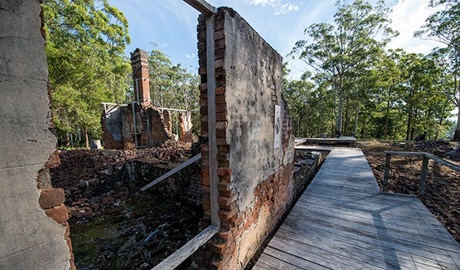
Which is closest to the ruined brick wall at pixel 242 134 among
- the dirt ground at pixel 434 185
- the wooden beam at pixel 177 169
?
the wooden beam at pixel 177 169

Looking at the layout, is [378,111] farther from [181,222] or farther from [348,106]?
[181,222]

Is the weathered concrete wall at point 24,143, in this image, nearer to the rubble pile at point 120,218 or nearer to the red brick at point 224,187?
the red brick at point 224,187

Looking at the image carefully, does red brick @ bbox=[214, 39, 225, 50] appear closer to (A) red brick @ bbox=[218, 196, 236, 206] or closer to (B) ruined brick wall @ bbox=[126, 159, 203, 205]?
(A) red brick @ bbox=[218, 196, 236, 206]

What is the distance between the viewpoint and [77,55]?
10180 mm

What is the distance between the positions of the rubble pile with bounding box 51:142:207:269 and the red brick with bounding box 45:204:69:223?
1.33 meters

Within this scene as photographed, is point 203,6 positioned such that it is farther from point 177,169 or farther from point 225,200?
point 177,169

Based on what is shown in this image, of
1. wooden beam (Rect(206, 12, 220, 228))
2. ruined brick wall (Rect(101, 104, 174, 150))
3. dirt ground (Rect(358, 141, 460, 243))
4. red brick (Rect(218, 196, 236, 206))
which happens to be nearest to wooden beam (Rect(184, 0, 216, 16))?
wooden beam (Rect(206, 12, 220, 228))

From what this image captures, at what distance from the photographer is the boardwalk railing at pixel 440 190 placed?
10.5ft

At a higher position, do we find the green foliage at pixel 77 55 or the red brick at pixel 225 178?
the green foliage at pixel 77 55

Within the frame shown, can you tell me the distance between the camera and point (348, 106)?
63.5ft

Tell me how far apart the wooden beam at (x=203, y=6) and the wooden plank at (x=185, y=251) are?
2.05 meters

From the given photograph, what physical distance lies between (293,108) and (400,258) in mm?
23295

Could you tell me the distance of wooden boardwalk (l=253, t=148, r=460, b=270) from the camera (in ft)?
6.97

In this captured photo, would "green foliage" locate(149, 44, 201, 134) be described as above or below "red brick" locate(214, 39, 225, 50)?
above
